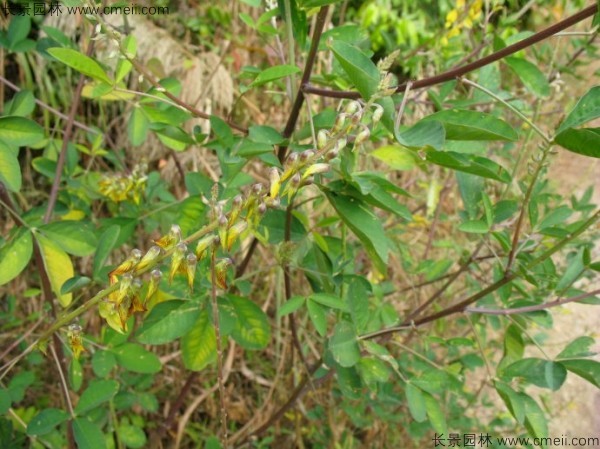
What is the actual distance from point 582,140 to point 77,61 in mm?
553

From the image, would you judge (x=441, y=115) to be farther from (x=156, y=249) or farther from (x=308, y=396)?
(x=308, y=396)

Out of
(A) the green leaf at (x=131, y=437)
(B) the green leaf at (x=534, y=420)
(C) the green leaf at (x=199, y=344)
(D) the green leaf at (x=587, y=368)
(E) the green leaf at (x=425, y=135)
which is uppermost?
(E) the green leaf at (x=425, y=135)

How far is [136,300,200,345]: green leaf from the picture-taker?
741mm

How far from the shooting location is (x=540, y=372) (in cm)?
81

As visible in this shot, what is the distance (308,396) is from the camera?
1.59m

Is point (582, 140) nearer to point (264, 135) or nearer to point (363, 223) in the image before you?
point (363, 223)

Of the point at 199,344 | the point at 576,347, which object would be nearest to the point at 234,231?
the point at 199,344

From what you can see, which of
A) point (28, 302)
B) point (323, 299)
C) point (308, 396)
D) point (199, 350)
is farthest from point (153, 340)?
point (28, 302)

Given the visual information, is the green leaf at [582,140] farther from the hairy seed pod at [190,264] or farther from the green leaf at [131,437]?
the green leaf at [131,437]

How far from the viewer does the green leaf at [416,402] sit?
802mm

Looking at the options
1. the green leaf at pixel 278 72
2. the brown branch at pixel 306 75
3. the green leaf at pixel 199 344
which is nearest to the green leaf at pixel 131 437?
the green leaf at pixel 199 344

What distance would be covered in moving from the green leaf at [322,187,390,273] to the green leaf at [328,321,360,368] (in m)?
0.18

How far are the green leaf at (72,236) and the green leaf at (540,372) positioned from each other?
0.66 metres

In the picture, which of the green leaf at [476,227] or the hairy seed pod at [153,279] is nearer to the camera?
the hairy seed pod at [153,279]
